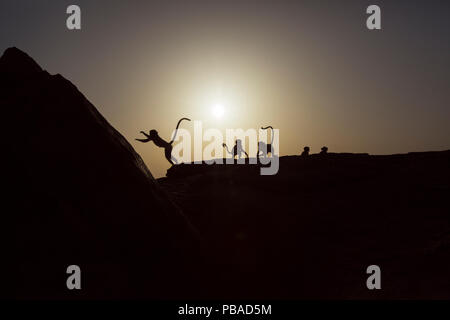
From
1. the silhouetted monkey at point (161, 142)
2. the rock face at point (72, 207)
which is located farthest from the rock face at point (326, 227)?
the silhouetted monkey at point (161, 142)

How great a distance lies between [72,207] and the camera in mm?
4191

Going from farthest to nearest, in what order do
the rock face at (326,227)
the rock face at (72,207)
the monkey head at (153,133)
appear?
1. the monkey head at (153,133)
2. the rock face at (326,227)
3. the rock face at (72,207)

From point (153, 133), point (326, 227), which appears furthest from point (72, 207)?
point (153, 133)

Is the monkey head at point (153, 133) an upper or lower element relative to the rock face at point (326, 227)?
upper

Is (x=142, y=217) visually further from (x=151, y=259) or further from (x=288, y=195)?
(x=288, y=195)

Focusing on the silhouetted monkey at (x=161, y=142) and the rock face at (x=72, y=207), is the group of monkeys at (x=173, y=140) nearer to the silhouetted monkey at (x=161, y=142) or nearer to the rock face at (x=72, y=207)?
the silhouetted monkey at (x=161, y=142)

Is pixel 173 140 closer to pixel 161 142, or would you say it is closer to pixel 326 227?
pixel 161 142

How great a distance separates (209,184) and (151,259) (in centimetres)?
511

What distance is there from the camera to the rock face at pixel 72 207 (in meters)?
3.73

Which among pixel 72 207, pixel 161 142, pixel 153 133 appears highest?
pixel 153 133

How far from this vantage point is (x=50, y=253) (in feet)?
12.3
